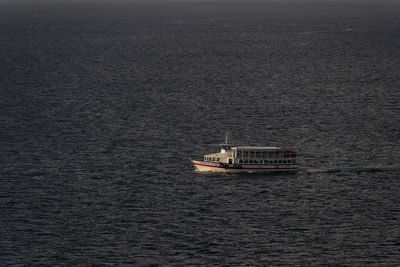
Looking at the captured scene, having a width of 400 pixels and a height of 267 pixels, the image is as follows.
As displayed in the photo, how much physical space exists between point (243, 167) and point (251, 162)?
175 cm

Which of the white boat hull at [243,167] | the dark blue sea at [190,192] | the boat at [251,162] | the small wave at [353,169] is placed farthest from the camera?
the white boat hull at [243,167]

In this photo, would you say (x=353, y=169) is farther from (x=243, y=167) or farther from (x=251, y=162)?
(x=243, y=167)

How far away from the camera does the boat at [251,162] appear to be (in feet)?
445

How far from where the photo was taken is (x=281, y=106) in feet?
645

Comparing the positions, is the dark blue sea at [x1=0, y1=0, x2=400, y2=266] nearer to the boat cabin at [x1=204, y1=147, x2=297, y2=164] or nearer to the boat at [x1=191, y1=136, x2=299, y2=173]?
the boat at [x1=191, y1=136, x2=299, y2=173]

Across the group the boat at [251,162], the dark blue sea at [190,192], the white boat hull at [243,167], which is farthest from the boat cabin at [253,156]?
the dark blue sea at [190,192]

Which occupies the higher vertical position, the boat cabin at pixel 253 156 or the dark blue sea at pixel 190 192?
the boat cabin at pixel 253 156

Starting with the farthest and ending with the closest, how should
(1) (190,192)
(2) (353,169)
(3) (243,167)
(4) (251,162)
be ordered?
(4) (251,162) < (3) (243,167) < (2) (353,169) < (1) (190,192)

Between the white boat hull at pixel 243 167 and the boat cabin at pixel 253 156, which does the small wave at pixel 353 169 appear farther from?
the boat cabin at pixel 253 156

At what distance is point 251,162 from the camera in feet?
449

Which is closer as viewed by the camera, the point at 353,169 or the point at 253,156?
the point at 353,169

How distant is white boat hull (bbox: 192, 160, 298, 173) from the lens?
13575cm

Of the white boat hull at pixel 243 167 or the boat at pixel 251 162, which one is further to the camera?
the white boat hull at pixel 243 167

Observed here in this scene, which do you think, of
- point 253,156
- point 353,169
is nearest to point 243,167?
point 253,156
